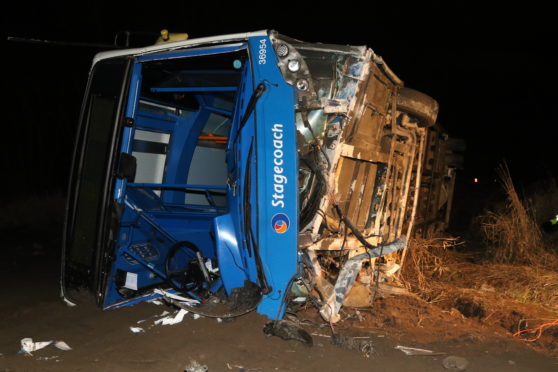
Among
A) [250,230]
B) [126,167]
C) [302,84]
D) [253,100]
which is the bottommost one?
[250,230]

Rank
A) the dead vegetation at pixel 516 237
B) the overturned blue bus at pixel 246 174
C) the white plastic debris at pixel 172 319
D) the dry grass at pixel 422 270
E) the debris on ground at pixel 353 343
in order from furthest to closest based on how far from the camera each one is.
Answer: the dead vegetation at pixel 516 237
the dry grass at pixel 422 270
the white plastic debris at pixel 172 319
the overturned blue bus at pixel 246 174
the debris on ground at pixel 353 343

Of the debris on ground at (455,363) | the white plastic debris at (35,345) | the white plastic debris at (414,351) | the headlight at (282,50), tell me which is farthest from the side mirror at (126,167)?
the debris on ground at (455,363)

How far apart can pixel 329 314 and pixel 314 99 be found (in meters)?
1.67

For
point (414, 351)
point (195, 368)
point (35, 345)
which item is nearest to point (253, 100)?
point (195, 368)

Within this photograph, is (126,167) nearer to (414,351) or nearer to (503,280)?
(414,351)

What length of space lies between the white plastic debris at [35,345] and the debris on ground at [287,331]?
157 cm

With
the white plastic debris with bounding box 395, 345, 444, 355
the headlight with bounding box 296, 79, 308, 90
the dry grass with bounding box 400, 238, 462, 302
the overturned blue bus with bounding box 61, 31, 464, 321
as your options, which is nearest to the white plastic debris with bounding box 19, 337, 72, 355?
the overturned blue bus with bounding box 61, 31, 464, 321

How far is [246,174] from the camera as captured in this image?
3816 mm

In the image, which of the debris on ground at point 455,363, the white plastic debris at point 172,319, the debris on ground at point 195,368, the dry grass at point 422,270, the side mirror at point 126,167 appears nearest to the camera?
the debris on ground at point 195,368

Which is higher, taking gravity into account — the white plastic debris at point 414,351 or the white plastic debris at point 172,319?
the white plastic debris at point 414,351

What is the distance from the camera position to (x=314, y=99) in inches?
148

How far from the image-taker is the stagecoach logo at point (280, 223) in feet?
12.1

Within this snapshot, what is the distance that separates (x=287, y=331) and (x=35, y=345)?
197cm

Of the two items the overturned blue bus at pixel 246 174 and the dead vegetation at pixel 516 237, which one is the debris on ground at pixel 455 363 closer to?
the overturned blue bus at pixel 246 174
